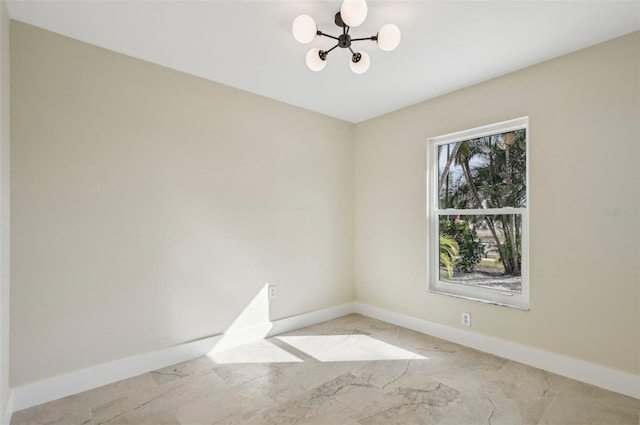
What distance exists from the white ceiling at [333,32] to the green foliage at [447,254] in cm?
148

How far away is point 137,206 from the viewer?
8.06 feet

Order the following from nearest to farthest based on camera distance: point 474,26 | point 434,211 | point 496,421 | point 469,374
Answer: point 496,421 → point 474,26 → point 469,374 → point 434,211

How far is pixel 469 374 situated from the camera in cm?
243

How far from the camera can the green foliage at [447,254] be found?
3.21 metres

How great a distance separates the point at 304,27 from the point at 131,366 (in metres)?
2.58

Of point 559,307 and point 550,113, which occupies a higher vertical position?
point 550,113

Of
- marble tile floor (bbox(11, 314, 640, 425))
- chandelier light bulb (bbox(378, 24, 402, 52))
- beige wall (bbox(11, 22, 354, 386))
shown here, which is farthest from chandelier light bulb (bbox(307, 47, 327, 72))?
marble tile floor (bbox(11, 314, 640, 425))

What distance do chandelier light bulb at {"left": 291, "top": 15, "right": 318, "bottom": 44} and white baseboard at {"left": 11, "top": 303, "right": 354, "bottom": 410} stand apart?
2.44 m

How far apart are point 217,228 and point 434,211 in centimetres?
213

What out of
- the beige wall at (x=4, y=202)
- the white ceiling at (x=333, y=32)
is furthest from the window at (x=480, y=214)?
the beige wall at (x=4, y=202)

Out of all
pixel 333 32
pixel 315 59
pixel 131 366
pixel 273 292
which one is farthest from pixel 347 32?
pixel 131 366

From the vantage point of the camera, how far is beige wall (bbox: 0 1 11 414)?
5.59 feet

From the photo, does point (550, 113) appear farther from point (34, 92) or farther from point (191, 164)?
point (34, 92)

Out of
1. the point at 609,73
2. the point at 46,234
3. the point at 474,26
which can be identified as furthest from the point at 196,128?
the point at 609,73
